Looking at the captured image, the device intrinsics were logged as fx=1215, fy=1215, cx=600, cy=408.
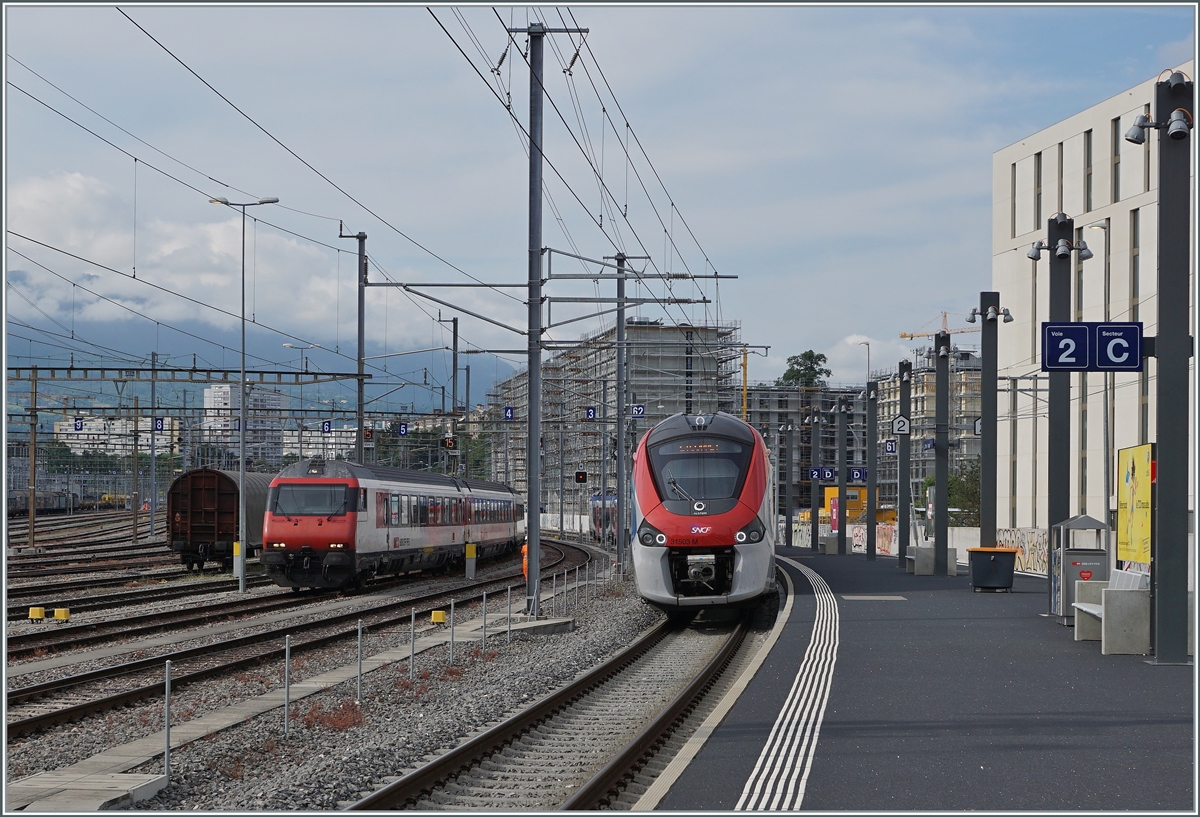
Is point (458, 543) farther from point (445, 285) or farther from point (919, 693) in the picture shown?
point (919, 693)

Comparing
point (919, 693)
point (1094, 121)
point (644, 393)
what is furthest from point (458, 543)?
point (644, 393)

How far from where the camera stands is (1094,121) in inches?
2311

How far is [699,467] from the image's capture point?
20.8 m

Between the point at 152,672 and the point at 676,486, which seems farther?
the point at 676,486

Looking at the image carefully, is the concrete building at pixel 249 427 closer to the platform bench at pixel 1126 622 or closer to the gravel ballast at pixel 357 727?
the gravel ballast at pixel 357 727

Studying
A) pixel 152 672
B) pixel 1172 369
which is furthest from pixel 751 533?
pixel 152 672

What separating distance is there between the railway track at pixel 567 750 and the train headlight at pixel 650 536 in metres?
4.17

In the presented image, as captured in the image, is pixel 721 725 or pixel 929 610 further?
pixel 929 610

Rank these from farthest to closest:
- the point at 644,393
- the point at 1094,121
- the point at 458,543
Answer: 1. the point at 644,393
2. the point at 1094,121
3. the point at 458,543

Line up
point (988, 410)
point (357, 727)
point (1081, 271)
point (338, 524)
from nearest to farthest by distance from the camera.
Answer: point (357, 727) → point (338, 524) → point (988, 410) → point (1081, 271)

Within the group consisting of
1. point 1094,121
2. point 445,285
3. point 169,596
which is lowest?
point 169,596

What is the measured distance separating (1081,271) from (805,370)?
259 ft

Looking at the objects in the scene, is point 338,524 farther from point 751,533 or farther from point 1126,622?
point 1126,622

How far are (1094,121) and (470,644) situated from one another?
50712mm
